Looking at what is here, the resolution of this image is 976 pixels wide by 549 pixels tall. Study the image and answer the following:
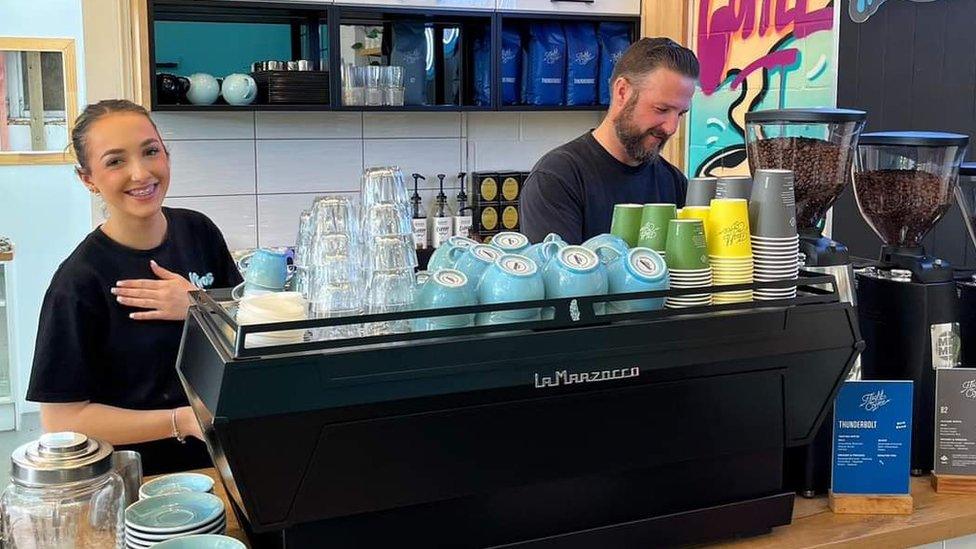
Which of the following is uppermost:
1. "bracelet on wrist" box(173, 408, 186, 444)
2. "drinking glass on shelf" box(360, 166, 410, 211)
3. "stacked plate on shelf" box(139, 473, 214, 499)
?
"drinking glass on shelf" box(360, 166, 410, 211)

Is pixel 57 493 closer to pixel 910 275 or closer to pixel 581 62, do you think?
pixel 910 275

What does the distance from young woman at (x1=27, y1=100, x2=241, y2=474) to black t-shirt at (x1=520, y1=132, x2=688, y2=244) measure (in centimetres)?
91

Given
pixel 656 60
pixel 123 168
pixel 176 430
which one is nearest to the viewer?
pixel 176 430

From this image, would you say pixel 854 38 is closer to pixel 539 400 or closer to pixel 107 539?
pixel 539 400

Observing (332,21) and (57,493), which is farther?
(332,21)

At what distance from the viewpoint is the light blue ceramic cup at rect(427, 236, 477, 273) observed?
53.4 inches

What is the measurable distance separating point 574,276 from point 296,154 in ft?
8.76

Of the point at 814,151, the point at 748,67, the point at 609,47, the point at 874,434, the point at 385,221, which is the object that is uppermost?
the point at 609,47

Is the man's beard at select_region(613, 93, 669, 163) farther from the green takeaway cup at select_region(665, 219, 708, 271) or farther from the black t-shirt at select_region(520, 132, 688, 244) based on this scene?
the green takeaway cup at select_region(665, 219, 708, 271)

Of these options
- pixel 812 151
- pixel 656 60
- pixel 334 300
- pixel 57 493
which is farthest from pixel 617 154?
pixel 57 493

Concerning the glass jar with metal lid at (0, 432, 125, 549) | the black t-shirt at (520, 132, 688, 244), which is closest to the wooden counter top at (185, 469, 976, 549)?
the glass jar with metal lid at (0, 432, 125, 549)

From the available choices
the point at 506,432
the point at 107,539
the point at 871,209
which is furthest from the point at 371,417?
the point at 871,209

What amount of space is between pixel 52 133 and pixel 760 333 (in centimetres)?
→ 345

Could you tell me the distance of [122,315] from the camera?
74.5 inches
